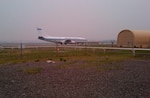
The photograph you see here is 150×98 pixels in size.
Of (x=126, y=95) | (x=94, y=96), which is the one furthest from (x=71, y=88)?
(x=126, y=95)

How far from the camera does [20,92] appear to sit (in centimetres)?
836

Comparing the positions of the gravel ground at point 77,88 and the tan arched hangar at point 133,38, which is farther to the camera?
the tan arched hangar at point 133,38

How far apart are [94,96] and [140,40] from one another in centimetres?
2953

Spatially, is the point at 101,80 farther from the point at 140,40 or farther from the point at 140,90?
the point at 140,40

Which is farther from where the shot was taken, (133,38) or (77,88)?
(133,38)

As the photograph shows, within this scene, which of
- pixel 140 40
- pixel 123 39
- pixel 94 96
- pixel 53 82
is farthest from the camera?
pixel 123 39

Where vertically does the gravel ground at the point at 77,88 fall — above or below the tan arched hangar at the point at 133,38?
below

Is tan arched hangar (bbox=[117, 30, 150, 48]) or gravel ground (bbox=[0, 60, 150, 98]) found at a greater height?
tan arched hangar (bbox=[117, 30, 150, 48])

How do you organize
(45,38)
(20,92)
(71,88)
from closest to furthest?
(20,92)
(71,88)
(45,38)

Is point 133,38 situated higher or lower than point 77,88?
higher

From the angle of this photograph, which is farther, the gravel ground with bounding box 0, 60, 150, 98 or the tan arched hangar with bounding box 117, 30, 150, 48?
the tan arched hangar with bounding box 117, 30, 150, 48

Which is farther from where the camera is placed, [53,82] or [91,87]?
[53,82]

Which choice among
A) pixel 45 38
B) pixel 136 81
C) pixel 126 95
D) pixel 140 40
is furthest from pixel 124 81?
pixel 45 38

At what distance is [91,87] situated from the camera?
29.8 feet
